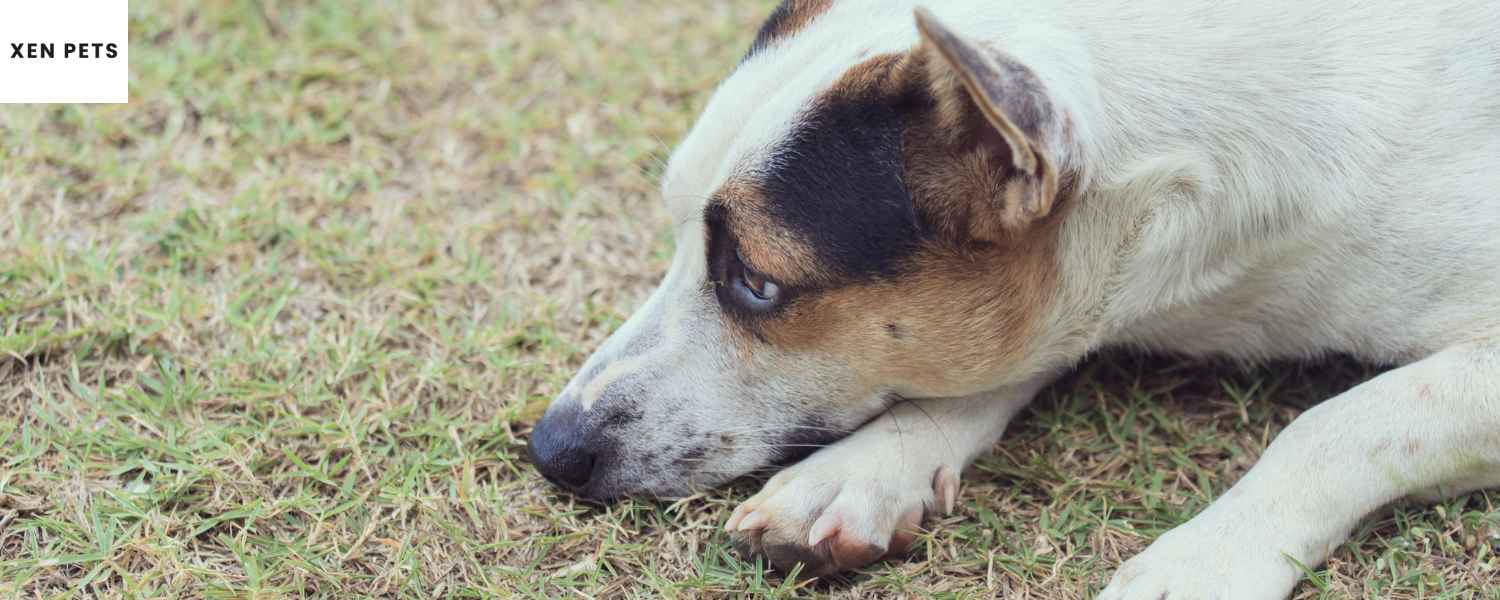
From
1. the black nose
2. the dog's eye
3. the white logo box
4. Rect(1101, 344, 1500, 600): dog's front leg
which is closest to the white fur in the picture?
Rect(1101, 344, 1500, 600): dog's front leg

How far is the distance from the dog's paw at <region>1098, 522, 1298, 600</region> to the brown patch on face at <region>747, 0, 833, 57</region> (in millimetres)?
1533

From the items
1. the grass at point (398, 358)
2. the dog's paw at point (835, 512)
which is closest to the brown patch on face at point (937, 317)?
the dog's paw at point (835, 512)

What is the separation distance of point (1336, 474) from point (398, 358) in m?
2.56

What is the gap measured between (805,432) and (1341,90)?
1520mm

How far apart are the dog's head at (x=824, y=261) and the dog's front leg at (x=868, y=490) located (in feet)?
0.32

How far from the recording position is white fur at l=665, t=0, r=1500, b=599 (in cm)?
328

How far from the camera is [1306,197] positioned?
339 centimetres

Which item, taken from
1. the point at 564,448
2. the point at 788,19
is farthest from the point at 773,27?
the point at 564,448

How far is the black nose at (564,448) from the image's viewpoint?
3.58 meters

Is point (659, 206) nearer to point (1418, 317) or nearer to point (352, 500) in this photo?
point (352, 500)

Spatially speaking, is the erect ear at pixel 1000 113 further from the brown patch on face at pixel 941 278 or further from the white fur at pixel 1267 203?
the white fur at pixel 1267 203

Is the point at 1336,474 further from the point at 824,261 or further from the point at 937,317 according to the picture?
the point at 824,261

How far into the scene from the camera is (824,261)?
328 centimetres

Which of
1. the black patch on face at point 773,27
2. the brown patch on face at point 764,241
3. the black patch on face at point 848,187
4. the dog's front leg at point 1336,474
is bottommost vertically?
the dog's front leg at point 1336,474
